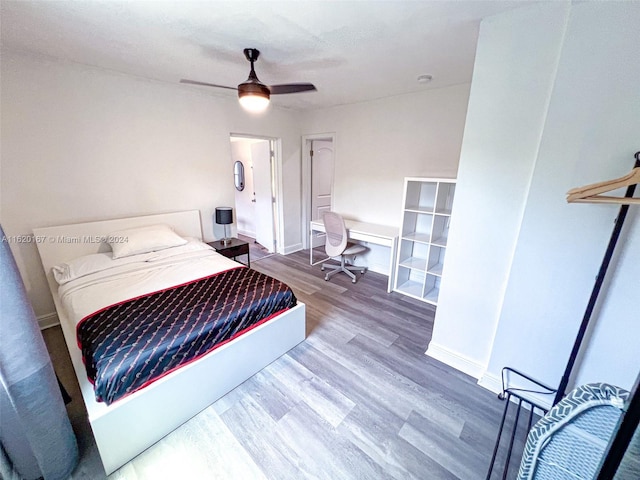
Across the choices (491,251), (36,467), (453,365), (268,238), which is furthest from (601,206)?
(268,238)

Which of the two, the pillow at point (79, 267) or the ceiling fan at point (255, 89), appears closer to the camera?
the ceiling fan at point (255, 89)

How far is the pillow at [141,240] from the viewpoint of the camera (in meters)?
2.44

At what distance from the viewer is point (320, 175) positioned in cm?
455

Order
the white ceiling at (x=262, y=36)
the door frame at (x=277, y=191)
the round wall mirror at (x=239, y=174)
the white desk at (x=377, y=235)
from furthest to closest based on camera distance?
the round wall mirror at (x=239, y=174) → the door frame at (x=277, y=191) → the white desk at (x=377, y=235) → the white ceiling at (x=262, y=36)

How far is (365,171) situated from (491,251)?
2.33 m

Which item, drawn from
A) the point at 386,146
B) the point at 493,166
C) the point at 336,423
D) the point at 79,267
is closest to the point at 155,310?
the point at 79,267

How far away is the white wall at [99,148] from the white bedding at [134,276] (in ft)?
2.15

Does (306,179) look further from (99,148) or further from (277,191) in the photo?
(99,148)

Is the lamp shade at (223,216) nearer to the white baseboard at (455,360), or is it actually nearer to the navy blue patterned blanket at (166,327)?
the navy blue patterned blanket at (166,327)

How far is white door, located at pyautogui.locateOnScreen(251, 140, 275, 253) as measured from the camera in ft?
13.8

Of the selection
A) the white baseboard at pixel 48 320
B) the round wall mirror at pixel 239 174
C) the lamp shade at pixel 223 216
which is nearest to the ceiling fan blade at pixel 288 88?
the lamp shade at pixel 223 216

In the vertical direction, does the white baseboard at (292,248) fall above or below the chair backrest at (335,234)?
below

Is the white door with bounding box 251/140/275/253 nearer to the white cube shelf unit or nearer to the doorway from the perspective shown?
the doorway

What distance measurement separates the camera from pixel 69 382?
1792 mm
